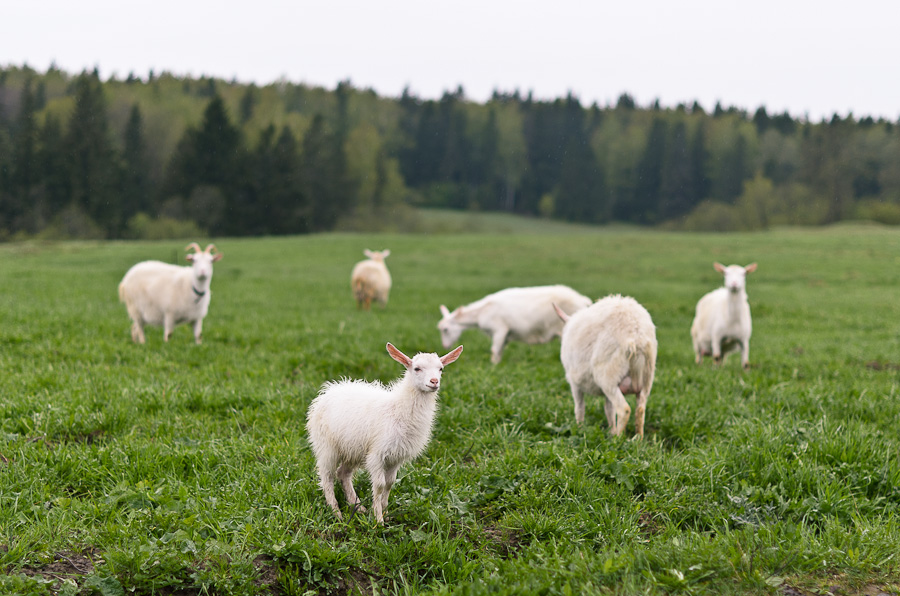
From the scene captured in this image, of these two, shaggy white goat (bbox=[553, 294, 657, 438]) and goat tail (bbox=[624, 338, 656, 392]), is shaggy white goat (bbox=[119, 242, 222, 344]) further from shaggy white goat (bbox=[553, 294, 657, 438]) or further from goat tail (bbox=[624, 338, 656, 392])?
goat tail (bbox=[624, 338, 656, 392])

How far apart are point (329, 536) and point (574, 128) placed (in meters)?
113

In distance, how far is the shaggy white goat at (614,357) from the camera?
5.82m

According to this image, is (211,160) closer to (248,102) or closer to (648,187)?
(248,102)

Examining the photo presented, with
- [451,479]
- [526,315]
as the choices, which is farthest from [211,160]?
[451,479]

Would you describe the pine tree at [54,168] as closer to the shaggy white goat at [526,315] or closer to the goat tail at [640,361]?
the shaggy white goat at [526,315]

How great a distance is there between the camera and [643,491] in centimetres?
461

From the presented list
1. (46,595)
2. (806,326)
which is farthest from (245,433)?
(806,326)

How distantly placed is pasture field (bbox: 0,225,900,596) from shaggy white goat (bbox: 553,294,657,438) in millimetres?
299

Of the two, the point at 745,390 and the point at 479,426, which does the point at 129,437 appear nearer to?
the point at 479,426

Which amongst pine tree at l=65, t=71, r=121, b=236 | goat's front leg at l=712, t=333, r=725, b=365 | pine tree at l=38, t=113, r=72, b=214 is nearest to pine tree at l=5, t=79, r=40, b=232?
pine tree at l=38, t=113, r=72, b=214

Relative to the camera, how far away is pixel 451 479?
15.3 feet

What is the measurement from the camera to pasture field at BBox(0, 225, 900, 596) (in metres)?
3.49

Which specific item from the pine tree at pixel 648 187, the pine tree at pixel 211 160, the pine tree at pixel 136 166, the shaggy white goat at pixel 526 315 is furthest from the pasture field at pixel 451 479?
the pine tree at pixel 648 187

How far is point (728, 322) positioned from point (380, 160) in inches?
3217
